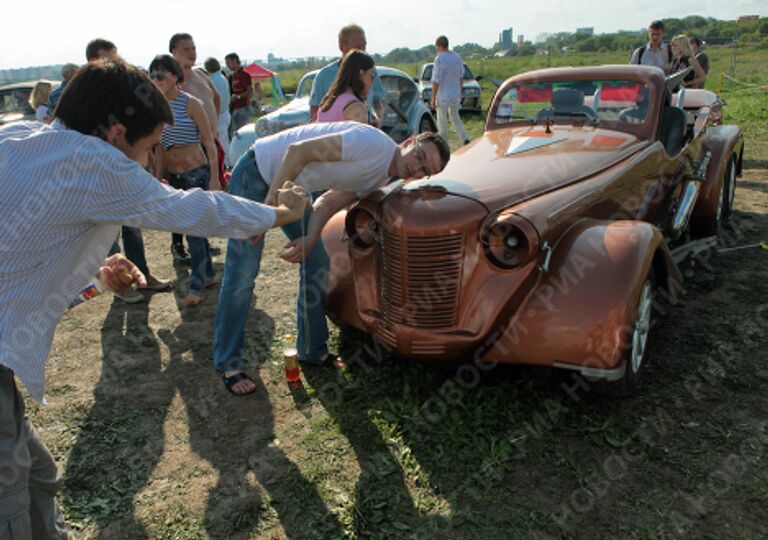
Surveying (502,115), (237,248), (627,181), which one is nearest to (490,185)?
(627,181)

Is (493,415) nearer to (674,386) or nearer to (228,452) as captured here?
(674,386)

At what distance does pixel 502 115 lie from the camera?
16.7ft

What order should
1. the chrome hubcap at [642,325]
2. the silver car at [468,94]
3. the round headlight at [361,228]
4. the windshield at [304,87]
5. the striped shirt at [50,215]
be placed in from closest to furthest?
the striped shirt at [50,215] → the chrome hubcap at [642,325] → the round headlight at [361,228] → the windshield at [304,87] → the silver car at [468,94]

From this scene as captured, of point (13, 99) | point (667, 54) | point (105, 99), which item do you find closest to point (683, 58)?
point (667, 54)

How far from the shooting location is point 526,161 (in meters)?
3.78

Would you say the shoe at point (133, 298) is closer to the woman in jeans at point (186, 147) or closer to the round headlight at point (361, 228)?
the woman in jeans at point (186, 147)

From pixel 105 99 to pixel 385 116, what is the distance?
8551 millimetres

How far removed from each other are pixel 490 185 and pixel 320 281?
1190 millimetres

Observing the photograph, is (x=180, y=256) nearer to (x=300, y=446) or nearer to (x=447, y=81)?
(x=300, y=446)

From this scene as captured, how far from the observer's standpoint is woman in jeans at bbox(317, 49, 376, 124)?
416 centimetres

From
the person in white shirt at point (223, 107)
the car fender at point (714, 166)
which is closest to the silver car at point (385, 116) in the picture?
the person in white shirt at point (223, 107)

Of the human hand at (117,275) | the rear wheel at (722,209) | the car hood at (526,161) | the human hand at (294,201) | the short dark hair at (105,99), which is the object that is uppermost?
the short dark hair at (105,99)

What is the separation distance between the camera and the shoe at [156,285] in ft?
17.2

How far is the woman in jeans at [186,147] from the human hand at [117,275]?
2161mm
